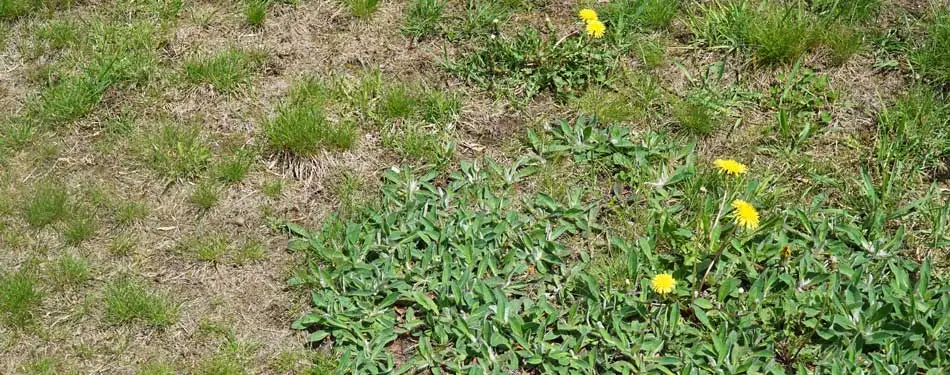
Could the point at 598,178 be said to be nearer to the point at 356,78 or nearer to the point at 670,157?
the point at 670,157

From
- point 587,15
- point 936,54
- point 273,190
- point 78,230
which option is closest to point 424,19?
point 587,15

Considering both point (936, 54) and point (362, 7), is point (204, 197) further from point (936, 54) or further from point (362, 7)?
point (936, 54)

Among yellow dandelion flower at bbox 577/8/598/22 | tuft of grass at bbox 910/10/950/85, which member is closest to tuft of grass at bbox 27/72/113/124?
yellow dandelion flower at bbox 577/8/598/22

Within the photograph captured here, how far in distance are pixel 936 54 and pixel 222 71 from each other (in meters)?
3.20

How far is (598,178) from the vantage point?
13.8ft

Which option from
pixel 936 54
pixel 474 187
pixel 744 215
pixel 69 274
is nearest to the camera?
pixel 744 215

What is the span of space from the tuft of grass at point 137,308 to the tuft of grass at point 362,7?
1.71 metres

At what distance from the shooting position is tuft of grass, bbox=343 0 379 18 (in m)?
4.80

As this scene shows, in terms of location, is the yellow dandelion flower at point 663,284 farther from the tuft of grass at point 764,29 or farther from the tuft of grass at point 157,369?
the tuft of grass at point 157,369

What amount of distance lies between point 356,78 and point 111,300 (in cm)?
149

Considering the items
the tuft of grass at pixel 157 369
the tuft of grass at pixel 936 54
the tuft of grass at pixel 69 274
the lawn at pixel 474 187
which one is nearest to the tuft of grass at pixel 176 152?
the lawn at pixel 474 187

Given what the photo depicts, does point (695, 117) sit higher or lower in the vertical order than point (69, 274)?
higher

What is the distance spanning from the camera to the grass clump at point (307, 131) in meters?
4.27

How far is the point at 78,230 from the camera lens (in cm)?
404
